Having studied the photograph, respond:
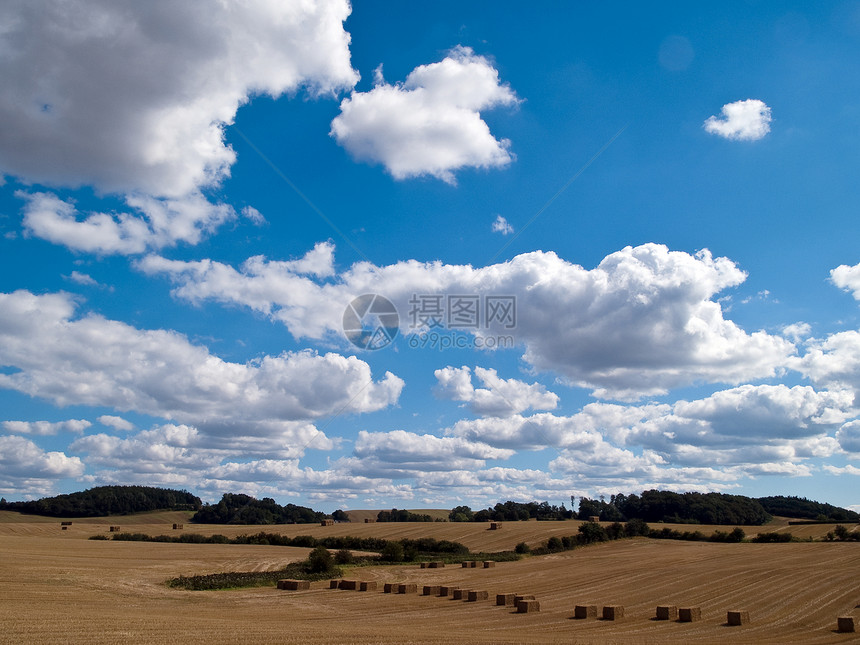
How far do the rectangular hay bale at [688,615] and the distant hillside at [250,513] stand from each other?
12607 centimetres

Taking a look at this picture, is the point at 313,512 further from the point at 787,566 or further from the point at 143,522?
the point at 787,566

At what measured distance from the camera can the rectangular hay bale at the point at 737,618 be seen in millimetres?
31375

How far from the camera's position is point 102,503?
154 m

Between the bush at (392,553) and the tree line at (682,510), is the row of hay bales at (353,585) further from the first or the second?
the tree line at (682,510)

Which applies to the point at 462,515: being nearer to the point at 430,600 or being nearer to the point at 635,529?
the point at 635,529

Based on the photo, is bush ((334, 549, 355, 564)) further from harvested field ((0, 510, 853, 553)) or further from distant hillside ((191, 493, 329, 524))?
distant hillside ((191, 493, 329, 524))

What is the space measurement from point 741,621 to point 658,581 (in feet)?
61.4

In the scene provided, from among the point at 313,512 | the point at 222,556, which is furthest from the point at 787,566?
the point at 313,512

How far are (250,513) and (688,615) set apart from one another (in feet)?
455

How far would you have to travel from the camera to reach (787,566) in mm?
53750

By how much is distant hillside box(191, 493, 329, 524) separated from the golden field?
78374mm

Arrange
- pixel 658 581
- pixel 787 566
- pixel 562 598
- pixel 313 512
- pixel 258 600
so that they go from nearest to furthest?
pixel 258 600
pixel 562 598
pixel 658 581
pixel 787 566
pixel 313 512

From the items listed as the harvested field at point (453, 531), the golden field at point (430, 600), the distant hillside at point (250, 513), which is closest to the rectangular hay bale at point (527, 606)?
the golden field at point (430, 600)

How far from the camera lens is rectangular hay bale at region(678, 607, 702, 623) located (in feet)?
107
